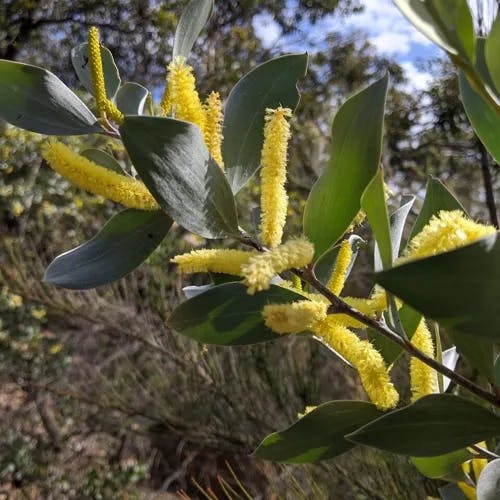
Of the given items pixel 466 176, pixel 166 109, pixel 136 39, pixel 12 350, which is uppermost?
pixel 136 39

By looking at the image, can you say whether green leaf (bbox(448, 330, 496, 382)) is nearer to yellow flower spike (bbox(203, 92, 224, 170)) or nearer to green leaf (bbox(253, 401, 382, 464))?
green leaf (bbox(253, 401, 382, 464))

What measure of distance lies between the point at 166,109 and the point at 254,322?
0.17 metres

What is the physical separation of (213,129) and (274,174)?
5 cm

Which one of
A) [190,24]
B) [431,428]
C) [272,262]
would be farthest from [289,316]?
[190,24]

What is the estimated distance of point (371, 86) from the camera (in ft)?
1.10

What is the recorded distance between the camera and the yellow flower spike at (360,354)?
1.13 feet

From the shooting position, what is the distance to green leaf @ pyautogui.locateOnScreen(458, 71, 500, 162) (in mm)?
394

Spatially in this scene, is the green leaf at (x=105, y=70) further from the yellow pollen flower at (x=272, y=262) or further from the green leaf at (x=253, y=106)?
the yellow pollen flower at (x=272, y=262)

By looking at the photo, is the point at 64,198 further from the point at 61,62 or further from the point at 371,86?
the point at 371,86

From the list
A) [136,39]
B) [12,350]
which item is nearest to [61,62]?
[136,39]

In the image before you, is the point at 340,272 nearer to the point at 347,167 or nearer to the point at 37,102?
the point at 347,167

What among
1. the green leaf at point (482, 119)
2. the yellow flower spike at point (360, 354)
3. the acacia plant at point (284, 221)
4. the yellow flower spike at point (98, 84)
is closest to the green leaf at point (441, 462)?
the acacia plant at point (284, 221)

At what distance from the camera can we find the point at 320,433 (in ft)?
1.36

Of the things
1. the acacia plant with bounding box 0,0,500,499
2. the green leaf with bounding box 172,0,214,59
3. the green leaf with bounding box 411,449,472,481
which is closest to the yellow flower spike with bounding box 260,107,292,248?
the acacia plant with bounding box 0,0,500,499
